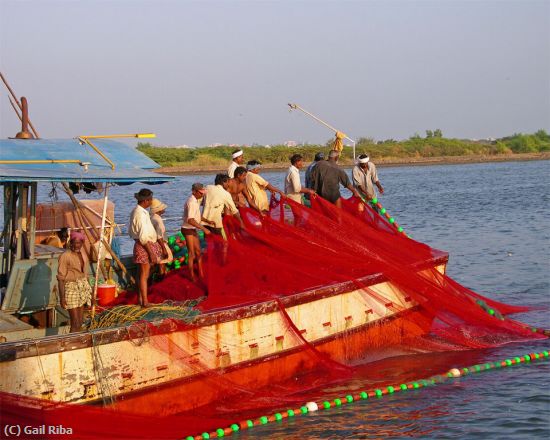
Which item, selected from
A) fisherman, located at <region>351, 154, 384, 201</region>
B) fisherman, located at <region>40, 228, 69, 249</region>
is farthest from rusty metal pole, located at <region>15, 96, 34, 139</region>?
fisherman, located at <region>351, 154, 384, 201</region>

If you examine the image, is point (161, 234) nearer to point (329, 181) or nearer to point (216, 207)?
point (216, 207)

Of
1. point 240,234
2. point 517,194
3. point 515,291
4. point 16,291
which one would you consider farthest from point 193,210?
point 517,194

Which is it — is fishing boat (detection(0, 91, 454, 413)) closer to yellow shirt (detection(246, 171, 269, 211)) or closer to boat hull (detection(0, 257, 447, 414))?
boat hull (detection(0, 257, 447, 414))

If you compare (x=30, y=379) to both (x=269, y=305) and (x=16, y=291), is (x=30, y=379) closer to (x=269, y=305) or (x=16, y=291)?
(x=16, y=291)

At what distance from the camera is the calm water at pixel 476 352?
9.27 metres

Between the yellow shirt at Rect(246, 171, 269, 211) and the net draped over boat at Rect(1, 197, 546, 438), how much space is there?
30 cm

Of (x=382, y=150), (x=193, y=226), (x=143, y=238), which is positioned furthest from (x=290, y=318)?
(x=382, y=150)

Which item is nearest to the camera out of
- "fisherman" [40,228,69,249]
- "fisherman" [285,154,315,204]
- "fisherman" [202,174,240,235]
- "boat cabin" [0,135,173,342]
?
"boat cabin" [0,135,173,342]

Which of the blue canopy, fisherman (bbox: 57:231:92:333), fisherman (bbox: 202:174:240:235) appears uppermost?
the blue canopy

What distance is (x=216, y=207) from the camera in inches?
417

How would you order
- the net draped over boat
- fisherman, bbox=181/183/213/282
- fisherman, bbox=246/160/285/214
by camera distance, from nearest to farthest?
the net draped over boat, fisherman, bbox=181/183/213/282, fisherman, bbox=246/160/285/214

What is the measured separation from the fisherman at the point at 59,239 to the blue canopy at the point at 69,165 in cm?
129

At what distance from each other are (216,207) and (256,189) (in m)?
1.39

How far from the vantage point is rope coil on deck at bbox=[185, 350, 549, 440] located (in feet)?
29.3
